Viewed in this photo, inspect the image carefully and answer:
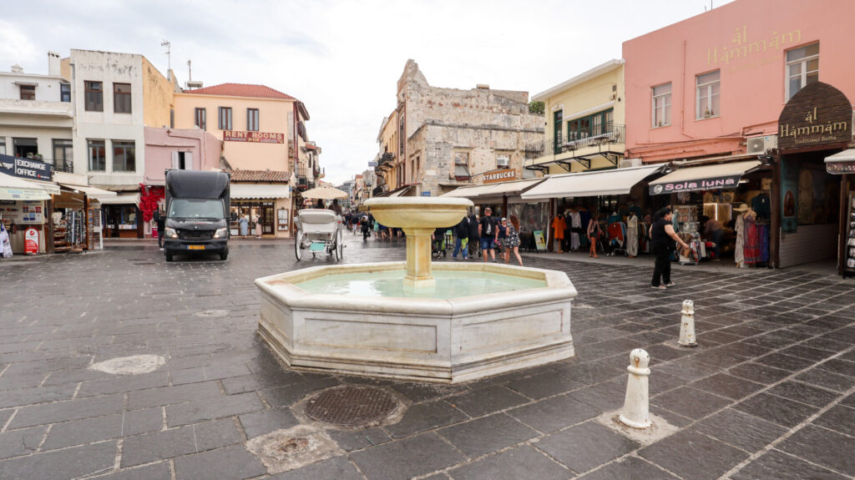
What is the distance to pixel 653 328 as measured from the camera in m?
5.61

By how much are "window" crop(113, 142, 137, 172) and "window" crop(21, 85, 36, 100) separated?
10.2m

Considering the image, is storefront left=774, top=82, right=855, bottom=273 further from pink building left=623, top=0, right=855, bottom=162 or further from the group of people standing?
the group of people standing

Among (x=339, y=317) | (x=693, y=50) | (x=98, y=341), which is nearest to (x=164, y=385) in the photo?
(x=339, y=317)

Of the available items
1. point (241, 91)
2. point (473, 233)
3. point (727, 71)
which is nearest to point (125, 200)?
point (241, 91)

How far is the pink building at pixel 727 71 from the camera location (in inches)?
436

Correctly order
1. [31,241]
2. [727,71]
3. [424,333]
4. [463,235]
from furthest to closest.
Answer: [31,241] < [463,235] < [727,71] < [424,333]

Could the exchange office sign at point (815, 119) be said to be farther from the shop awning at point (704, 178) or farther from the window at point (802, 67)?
the window at point (802, 67)

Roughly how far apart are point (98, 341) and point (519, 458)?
483 cm

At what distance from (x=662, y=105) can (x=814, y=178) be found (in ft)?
15.8

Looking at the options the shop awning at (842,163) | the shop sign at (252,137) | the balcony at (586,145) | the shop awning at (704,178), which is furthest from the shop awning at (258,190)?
the shop awning at (842,163)

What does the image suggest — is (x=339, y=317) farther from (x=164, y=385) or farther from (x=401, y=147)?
(x=401, y=147)

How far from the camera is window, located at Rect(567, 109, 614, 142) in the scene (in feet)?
55.7

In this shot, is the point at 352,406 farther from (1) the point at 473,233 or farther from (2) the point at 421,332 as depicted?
(1) the point at 473,233

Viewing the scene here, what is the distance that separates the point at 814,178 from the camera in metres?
12.2
